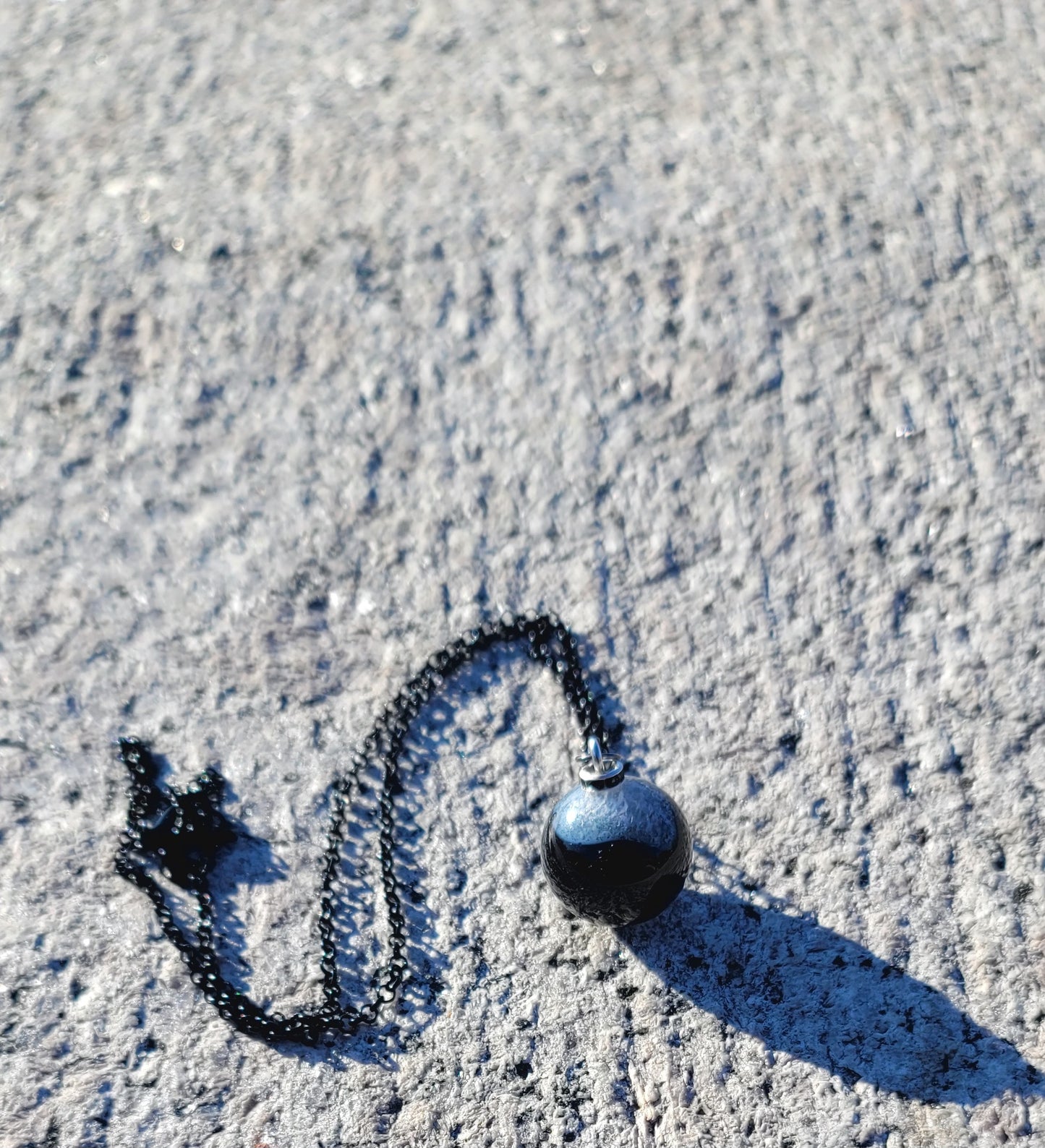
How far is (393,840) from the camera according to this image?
2074mm

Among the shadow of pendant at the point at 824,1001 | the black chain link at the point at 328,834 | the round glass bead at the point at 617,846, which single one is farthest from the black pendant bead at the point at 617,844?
the black chain link at the point at 328,834

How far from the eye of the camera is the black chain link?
1892 mm

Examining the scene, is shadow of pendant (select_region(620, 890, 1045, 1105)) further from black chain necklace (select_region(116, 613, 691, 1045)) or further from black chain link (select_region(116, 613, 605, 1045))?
black chain link (select_region(116, 613, 605, 1045))

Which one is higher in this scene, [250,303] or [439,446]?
[250,303]

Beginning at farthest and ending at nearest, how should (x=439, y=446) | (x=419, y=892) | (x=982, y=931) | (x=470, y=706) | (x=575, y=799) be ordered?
1. (x=439, y=446)
2. (x=470, y=706)
3. (x=419, y=892)
4. (x=982, y=931)
5. (x=575, y=799)

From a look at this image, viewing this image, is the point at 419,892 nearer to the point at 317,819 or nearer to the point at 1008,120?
the point at 317,819

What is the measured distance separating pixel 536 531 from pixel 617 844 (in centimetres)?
82

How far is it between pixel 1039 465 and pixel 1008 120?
0.88 metres

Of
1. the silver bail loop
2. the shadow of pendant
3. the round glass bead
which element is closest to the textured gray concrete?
the shadow of pendant

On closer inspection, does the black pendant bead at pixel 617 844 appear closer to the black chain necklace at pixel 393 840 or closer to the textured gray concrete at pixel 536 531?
the black chain necklace at pixel 393 840

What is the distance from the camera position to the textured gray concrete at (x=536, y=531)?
1.84m

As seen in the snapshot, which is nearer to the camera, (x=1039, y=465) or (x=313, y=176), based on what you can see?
(x=1039, y=465)

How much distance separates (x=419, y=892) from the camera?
2018mm

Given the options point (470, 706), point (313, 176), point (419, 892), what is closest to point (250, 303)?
point (313, 176)
